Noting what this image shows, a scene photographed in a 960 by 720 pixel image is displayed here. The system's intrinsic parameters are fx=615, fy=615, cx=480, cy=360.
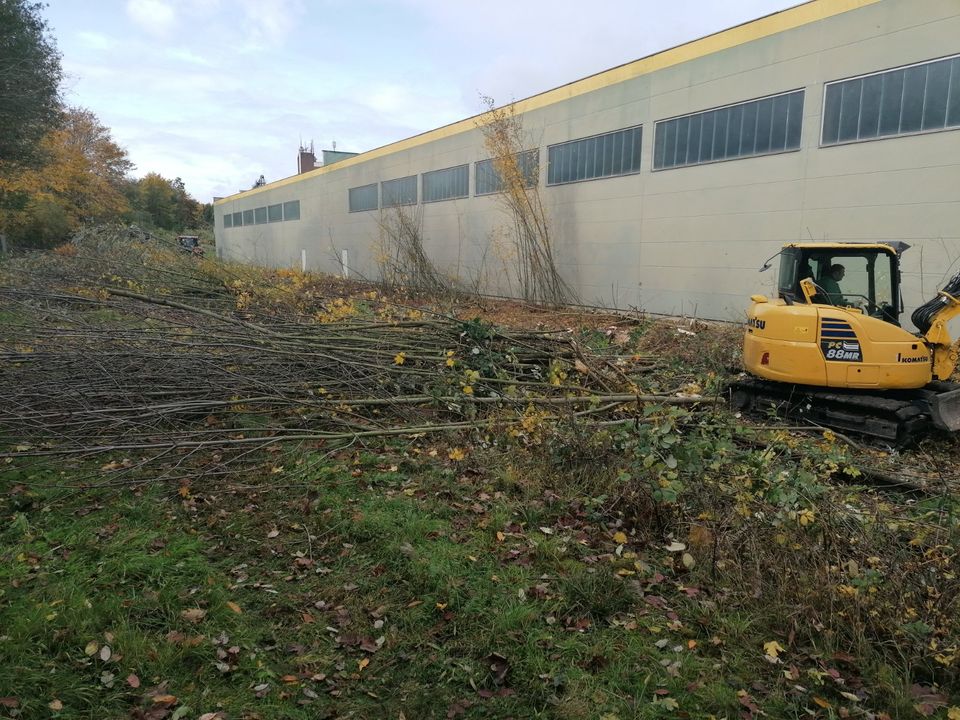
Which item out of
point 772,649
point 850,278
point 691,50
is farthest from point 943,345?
point 691,50

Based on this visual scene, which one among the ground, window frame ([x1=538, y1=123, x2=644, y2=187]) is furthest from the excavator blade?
window frame ([x1=538, y1=123, x2=644, y2=187])

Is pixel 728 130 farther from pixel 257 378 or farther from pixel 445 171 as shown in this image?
pixel 445 171

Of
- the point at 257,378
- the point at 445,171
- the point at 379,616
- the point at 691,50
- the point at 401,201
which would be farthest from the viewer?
the point at 401,201

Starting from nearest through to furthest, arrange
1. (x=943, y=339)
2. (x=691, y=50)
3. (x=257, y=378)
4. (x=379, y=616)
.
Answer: (x=379, y=616) → (x=257, y=378) → (x=943, y=339) → (x=691, y=50)

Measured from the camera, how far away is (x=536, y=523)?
4.54 meters

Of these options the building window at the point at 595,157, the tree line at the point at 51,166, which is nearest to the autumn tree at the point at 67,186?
the tree line at the point at 51,166

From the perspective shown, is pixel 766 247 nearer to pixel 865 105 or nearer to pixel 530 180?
pixel 865 105

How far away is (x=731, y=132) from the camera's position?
1383 centimetres

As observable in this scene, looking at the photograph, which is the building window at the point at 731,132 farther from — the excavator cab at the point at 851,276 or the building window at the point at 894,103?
the excavator cab at the point at 851,276

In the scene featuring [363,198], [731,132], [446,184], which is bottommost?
[731,132]

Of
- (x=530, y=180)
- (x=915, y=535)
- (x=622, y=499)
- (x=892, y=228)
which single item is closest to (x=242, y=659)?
(x=622, y=499)

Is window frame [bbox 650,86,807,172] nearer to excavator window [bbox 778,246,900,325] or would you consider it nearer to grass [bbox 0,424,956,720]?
excavator window [bbox 778,246,900,325]

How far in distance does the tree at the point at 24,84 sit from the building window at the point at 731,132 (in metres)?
20.1

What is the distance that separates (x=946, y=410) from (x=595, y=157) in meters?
13.0
